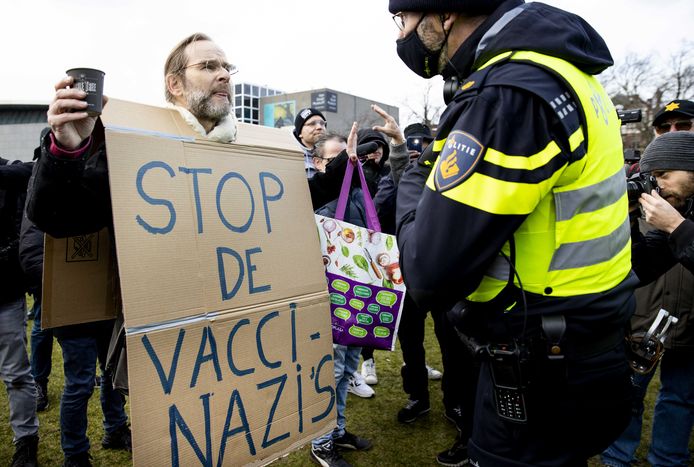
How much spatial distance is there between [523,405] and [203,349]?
992 mm

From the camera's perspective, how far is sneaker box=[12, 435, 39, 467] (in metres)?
2.62

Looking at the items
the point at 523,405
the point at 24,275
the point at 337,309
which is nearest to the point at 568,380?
the point at 523,405

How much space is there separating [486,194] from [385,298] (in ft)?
4.03

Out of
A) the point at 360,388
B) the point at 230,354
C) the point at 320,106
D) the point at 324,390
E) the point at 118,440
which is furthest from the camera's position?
the point at 320,106

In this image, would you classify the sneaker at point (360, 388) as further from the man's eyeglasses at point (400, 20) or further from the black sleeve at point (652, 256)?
the man's eyeglasses at point (400, 20)

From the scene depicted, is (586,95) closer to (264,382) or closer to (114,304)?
(264,382)

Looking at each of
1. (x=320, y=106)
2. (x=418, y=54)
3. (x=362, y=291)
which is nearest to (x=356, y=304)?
(x=362, y=291)

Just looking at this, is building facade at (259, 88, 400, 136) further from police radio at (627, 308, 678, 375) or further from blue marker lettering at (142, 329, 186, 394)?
blue marker lettering at (142, 329, 186, 394)

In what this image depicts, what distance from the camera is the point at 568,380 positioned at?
115cm

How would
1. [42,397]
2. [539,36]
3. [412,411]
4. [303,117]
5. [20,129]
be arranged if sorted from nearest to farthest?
[539,36] < [412,411] < [42,397] < [303,117] < [20,129]

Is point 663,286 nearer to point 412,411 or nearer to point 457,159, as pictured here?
point 412,411

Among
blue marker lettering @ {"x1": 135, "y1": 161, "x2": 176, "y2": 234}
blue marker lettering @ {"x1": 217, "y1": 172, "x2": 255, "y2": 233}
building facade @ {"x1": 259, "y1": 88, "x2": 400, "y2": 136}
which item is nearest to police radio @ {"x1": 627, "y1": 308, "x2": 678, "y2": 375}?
blue marker lettering @ {"x1": 217, "y1": 172, "x2": 255, "y2": 233}

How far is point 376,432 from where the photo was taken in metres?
3.26

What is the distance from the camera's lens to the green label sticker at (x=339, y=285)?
83.1 inches
